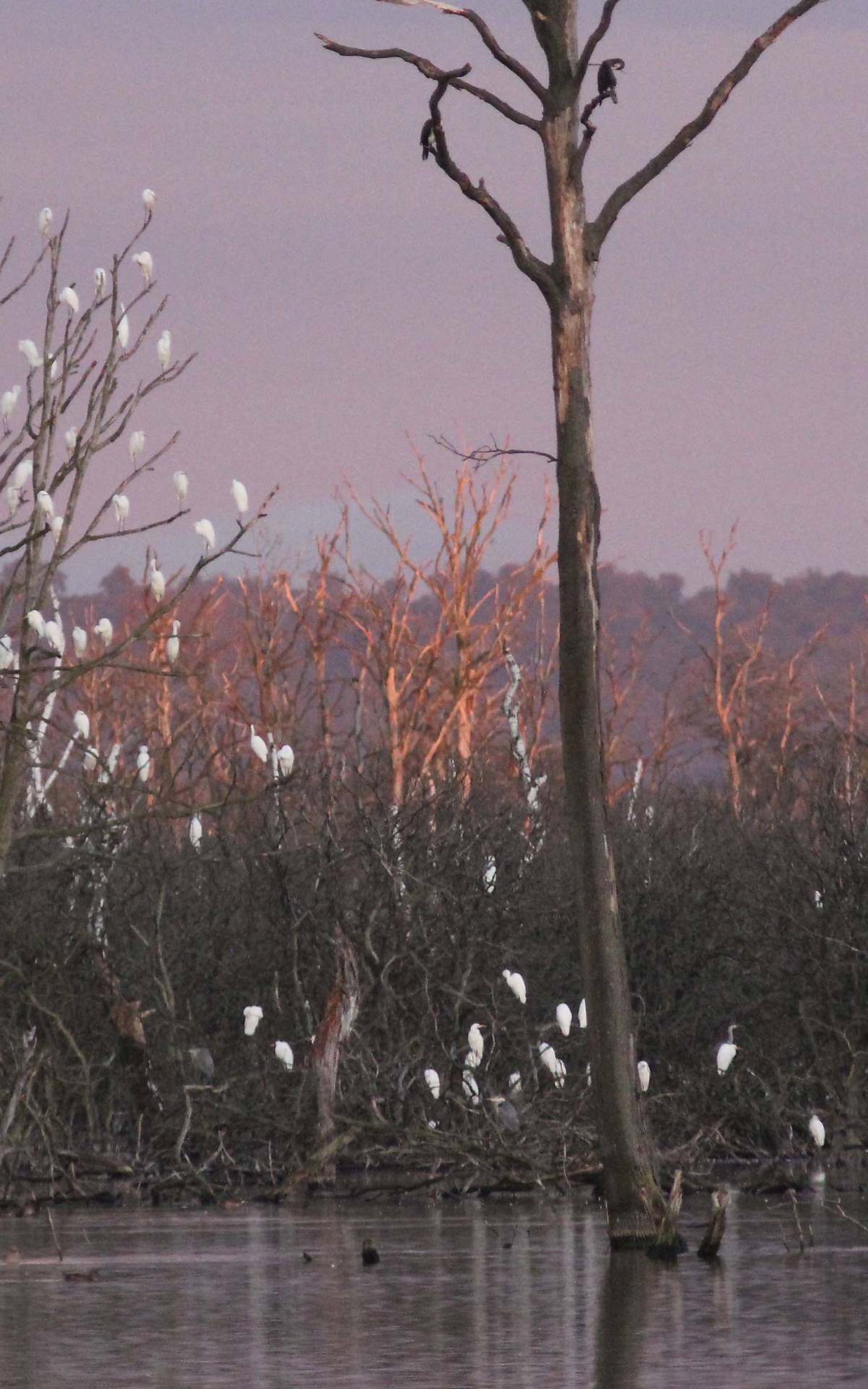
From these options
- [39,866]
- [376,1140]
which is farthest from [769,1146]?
[39,866]

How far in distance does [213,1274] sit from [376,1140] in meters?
8.86

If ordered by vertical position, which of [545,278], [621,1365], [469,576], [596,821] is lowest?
[621,1365]

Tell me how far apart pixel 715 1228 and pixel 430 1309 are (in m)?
2.59

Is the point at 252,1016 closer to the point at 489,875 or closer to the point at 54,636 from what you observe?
the point at 489,875

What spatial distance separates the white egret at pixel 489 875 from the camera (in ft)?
85.8

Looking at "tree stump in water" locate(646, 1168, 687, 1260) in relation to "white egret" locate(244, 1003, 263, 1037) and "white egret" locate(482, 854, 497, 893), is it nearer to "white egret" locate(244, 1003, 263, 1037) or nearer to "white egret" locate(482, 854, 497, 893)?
"white egret" locate(244, 1003, 263, 1037)

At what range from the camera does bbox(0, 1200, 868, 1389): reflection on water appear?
35.9ft

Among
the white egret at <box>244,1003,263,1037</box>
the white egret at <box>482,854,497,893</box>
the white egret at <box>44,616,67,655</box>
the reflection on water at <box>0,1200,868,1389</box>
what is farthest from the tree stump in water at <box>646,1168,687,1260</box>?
the white egret at <box>482,854,497,893</box>

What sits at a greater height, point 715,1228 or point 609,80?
point 609,80

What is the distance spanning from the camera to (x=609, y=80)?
52.7 ft

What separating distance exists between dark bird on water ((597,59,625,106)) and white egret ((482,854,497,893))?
11.5m

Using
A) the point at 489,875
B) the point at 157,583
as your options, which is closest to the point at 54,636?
the point at 157,583

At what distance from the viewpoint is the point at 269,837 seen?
2609cm

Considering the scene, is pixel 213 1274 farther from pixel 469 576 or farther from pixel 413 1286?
pixel 469 576
